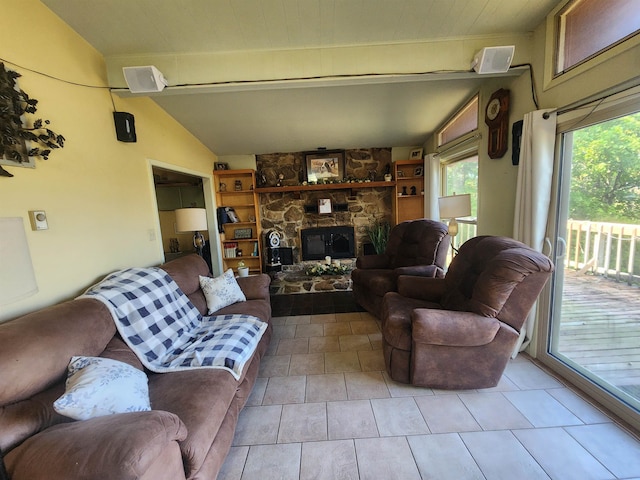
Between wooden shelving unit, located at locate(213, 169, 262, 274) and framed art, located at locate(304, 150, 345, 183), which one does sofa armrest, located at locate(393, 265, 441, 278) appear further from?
wooden shelving unit, located at locate(213, 169, 262, 274)

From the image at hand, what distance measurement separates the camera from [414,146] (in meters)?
4.69

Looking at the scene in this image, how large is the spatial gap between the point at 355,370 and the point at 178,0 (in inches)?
115

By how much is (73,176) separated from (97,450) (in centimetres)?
184

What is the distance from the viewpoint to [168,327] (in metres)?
1.77

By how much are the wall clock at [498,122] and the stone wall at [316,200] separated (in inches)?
92.4

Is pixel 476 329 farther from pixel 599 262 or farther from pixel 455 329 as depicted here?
pixel 599 262

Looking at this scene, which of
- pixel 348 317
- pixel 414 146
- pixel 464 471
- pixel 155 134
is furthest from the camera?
pixel 414 146

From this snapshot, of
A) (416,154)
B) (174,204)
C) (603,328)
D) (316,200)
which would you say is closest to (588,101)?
(603,328)

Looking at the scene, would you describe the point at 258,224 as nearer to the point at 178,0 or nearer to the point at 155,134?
the point at 155,134

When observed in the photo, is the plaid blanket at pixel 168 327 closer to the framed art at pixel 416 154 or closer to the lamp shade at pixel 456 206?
the lamp shade at pixel 456 206

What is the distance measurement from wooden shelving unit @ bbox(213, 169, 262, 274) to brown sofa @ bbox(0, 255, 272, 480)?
3.29 m

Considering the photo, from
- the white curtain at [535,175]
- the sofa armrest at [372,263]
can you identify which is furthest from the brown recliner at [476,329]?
the sofa armrest at [372,263]

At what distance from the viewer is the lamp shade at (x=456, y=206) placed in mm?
2625

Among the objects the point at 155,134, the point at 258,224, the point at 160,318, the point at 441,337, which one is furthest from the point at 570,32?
the point at 258,224
